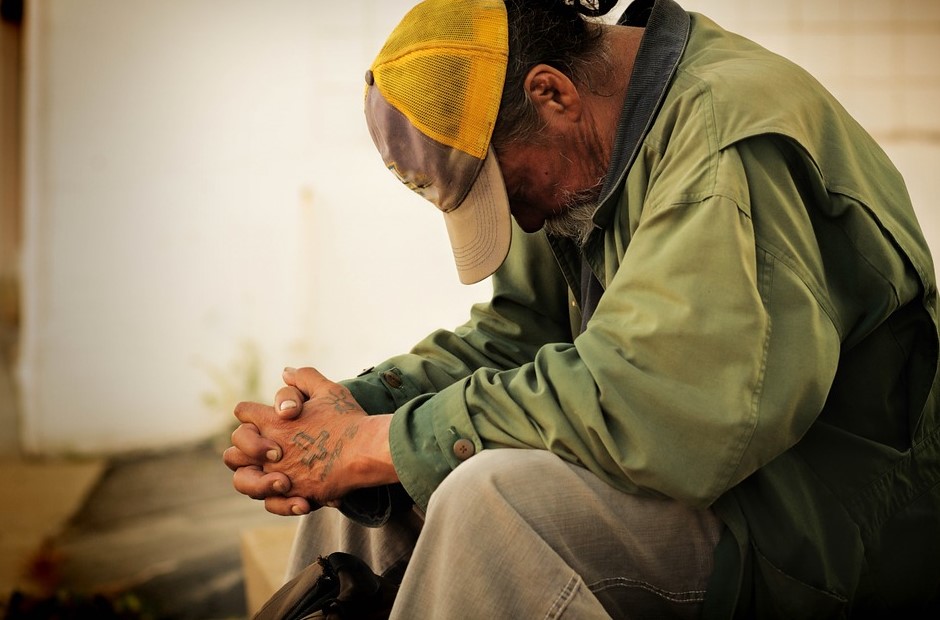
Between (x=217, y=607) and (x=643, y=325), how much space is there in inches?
126

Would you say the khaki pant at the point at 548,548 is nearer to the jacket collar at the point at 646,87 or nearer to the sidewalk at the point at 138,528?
the jacket collar at the point at 646,87

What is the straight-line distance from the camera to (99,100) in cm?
548

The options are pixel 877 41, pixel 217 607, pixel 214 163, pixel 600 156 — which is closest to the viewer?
pixel 600 156

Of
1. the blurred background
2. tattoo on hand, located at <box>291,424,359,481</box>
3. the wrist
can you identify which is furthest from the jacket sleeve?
the blurred background

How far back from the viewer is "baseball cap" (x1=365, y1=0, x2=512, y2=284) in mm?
1993

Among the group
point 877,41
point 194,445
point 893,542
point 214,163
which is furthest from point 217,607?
point 877,41

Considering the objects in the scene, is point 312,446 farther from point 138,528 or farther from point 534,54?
point 138,528

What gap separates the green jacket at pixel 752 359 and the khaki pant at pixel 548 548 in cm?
5

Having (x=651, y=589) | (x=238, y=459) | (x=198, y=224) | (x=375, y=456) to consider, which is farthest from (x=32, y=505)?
(x=651, y=589)

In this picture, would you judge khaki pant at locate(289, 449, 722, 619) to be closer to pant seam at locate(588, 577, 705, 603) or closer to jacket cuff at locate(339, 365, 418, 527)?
pant seam at locate(588, 577, 705, 603)

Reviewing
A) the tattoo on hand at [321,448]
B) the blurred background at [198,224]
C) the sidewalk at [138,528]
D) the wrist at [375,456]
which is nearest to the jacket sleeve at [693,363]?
the wrist at [375,456]

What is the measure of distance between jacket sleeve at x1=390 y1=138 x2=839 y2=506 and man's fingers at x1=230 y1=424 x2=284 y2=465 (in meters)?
0.41

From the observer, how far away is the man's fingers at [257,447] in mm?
1938

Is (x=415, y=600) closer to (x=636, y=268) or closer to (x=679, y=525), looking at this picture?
(x=679, y=525)
